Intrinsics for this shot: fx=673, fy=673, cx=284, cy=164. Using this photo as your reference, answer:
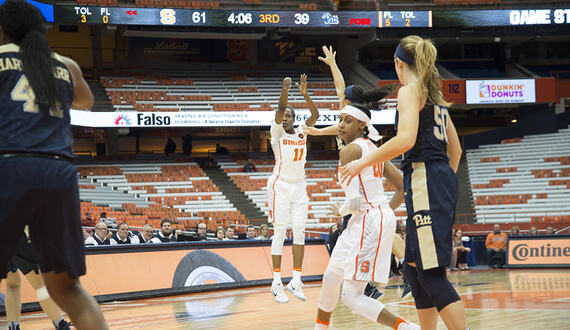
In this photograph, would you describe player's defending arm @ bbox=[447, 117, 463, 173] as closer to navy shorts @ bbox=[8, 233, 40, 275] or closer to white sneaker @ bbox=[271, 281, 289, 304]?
navy shorts @ bbox=[8, 233, 40, 275]

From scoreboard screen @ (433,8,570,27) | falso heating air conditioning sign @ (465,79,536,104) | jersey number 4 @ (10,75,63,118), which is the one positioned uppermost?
scoreboard screen @ (433,8,570,27)

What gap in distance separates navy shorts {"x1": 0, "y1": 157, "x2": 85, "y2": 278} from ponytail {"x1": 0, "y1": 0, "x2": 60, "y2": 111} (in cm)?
34

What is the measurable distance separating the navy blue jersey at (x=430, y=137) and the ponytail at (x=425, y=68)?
0.08 meters

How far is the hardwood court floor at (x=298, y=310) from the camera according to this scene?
23.2 ft

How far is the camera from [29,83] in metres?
3.27

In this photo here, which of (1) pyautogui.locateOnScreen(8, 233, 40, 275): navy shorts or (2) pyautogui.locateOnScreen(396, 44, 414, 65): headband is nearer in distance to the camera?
(2) pyautogui.locateOnScreen(396, 44, 414, 65): headband

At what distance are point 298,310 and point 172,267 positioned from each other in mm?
4008

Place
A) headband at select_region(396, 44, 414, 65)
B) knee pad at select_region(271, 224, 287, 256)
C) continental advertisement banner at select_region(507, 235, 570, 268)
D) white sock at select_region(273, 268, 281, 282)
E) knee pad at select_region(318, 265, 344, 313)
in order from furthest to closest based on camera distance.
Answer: continental advertisement banner at select_region(507, 235, 570, 268) → knee pad at select_region(271, 224, 287, 256) → white sock at select_region(273, 268, 281, 282) → knee pad at select_region(318, 265, 344, 313) → headband at select_region(396, 44, 414, 65)

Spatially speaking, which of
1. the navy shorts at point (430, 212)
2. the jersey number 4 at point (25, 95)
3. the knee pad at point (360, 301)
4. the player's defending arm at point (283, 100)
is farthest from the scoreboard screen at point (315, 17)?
the jersey number 4 at point (25, 95)

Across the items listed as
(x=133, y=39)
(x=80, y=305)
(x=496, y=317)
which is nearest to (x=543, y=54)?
(x=133, y=39)

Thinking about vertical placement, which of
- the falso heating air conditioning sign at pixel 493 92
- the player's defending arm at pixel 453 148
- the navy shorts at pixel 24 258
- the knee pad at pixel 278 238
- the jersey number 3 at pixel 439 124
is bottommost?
the knee pad at pixel 278 238

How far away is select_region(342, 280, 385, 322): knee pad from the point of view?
16.0 ft

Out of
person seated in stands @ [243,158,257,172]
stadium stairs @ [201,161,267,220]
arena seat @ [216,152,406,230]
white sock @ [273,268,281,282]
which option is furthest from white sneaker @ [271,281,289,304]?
person seated in stands @ [243,158,257,172]

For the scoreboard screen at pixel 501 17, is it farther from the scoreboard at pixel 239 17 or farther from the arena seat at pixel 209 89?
the arena seat at pixel 209 89
